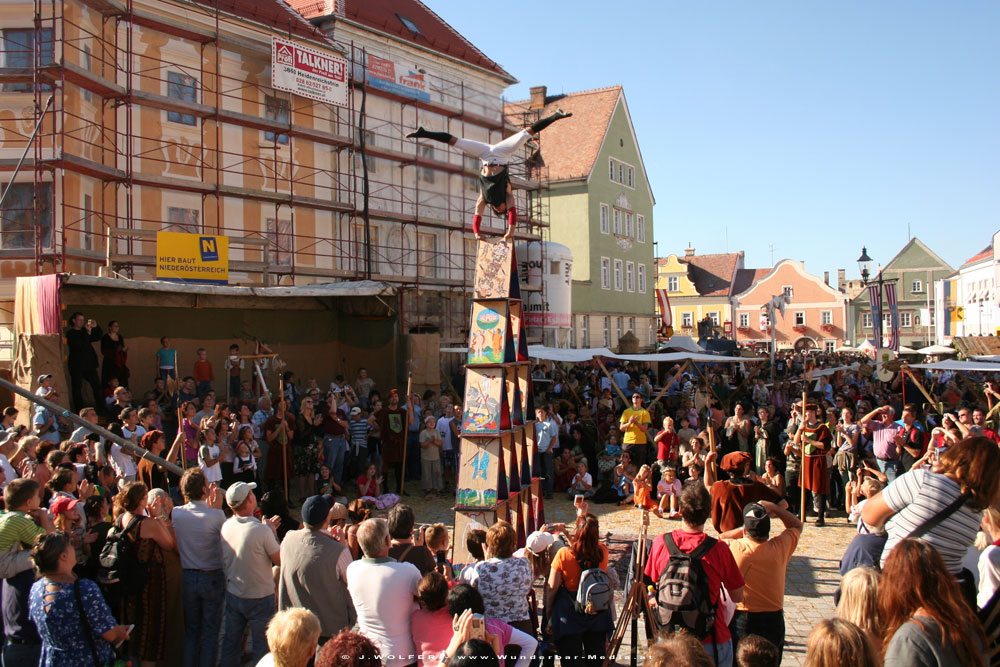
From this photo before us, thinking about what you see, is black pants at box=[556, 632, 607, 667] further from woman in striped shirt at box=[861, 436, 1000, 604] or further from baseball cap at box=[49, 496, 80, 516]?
baseball cap at box=[49, 496, 80, 516]

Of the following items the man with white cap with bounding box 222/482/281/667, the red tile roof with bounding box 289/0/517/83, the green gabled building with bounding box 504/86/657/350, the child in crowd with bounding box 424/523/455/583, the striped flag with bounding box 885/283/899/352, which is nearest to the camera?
the man with white cap with bounding box 222/482/281/667

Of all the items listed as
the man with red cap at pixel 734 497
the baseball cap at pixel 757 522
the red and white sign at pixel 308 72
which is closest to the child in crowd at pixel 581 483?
the man with red cap at pixel 734 497

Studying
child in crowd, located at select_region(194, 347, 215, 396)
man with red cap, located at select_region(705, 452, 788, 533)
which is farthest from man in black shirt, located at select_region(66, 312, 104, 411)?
man with red cap, located at select_region(705, 452, 788, 533)

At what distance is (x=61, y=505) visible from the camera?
19.8ft

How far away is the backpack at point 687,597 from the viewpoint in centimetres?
473

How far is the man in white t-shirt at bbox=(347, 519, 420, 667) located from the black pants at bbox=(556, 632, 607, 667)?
49.1 inches

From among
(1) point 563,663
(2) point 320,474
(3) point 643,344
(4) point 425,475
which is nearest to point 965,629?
(1) point 563,663

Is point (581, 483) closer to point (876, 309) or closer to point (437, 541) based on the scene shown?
point (437, 541)

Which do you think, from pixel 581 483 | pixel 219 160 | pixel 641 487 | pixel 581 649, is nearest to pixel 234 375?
pixel 219 160

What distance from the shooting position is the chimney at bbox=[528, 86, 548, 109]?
44469mm

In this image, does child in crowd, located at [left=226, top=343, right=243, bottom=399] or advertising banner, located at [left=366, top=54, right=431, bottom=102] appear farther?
advertising banner, located at [left=366, top=54, right=431, bottom=102]

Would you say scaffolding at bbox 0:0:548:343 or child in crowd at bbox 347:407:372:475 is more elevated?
scaffolding at bbox 0:0:548:343

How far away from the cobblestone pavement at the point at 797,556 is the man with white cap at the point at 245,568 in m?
3.08

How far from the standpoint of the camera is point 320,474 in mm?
12914
